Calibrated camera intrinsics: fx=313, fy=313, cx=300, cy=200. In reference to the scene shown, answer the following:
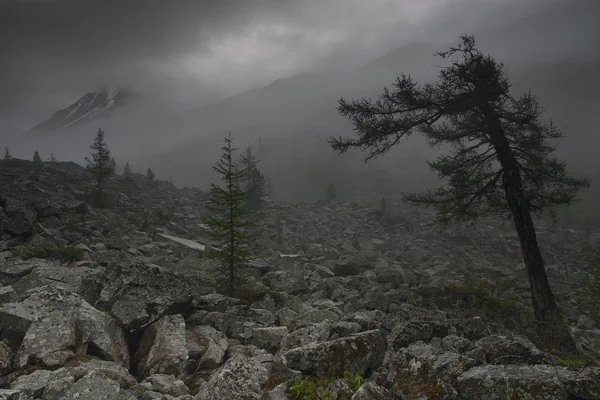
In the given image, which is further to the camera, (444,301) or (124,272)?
(444,301)

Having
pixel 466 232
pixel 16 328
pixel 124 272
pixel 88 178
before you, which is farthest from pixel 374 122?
pixel 88 178

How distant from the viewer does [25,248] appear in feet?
50.1

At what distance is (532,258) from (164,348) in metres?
11.8

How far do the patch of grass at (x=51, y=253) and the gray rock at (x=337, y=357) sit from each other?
14.5m

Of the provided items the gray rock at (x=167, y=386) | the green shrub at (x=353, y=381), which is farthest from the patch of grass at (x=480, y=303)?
the gray rock at (x=167, y=386)

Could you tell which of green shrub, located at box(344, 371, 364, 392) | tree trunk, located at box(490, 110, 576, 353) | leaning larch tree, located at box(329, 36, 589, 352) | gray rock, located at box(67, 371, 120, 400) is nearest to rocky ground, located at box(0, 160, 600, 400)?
gray rock, located at box(67, 371, 120, 400)

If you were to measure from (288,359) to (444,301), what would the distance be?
9.74 metres

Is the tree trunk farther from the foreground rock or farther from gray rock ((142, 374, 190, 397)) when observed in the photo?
the foreground rock

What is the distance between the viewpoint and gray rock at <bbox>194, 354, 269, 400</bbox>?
12.2 ft

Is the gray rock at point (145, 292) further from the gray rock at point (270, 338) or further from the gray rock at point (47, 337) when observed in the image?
the gray rock at point (270, 338)

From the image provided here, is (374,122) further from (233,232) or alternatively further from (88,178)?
(88,178)

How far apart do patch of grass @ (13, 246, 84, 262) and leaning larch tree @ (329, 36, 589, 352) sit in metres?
13.4

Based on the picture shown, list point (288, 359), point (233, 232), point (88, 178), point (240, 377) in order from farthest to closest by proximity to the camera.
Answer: point (88, 178)
point (233, 232)
point (288, 359)
point (240, 377)

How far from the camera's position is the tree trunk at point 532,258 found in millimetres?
9273
